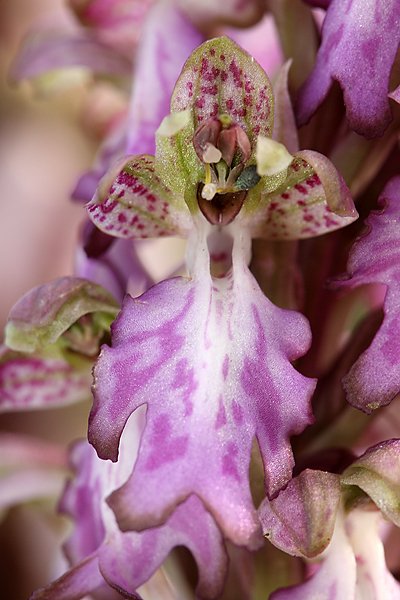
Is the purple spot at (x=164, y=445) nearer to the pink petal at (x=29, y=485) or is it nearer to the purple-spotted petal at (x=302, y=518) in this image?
the purple-spotted petal at (x=302, y=518)

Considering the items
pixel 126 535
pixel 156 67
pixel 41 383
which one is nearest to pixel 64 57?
pixel 156 67

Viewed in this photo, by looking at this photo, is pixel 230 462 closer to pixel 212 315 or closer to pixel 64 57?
pixel 212 315

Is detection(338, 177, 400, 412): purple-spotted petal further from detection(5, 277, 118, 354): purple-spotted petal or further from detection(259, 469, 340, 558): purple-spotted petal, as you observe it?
detection(5, 277, 118, 354): purple-spotted petal

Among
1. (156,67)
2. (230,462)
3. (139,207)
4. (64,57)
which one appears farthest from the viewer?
(64,57)

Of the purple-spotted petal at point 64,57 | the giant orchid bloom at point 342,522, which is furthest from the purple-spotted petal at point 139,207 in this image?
the purple-spotted petal at point 64,57

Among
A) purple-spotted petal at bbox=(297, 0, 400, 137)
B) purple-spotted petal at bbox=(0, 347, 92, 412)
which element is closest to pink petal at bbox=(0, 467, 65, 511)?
purple-spotted petal at bbox=(0, 347, 92, 412)

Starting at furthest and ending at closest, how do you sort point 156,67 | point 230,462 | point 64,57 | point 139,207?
point 64,57 → point 156,67 → point 139,207 → point 230,462

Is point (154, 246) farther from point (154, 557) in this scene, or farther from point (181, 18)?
point (154, 557)

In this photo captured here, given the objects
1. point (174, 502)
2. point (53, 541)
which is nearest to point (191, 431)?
point (174, 502)
